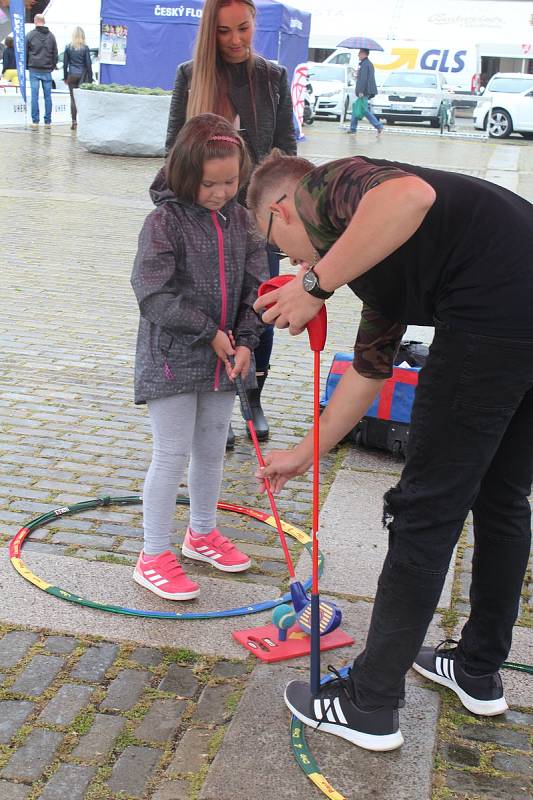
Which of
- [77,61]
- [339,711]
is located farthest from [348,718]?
[77,61]

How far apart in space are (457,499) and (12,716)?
132cm

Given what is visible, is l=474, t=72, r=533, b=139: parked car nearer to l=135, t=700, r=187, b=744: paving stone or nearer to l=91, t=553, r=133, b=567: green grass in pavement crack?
l=91, t=553, r=133, b=567: green grass in pavement crack

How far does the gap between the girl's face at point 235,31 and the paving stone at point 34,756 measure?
8.95ft

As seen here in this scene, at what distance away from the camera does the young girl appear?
3180mm

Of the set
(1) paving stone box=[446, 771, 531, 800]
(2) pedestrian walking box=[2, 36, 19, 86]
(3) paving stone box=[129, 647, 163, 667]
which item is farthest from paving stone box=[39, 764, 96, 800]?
(2) pedestrian walking box=[2, 36, 19, 86]

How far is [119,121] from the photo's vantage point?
1652cm

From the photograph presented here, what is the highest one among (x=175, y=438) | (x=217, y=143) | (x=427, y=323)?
(x=217, y=143)

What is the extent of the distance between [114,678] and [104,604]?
0.43 metres

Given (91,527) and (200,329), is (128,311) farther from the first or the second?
(200,329)

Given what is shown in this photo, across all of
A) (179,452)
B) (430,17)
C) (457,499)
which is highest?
(430,17)

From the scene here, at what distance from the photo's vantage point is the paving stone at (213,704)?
270 centimetres

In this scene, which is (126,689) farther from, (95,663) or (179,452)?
(179,452)

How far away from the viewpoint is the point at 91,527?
387 cm

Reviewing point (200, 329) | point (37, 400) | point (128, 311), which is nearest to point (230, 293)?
point (200, 329)
